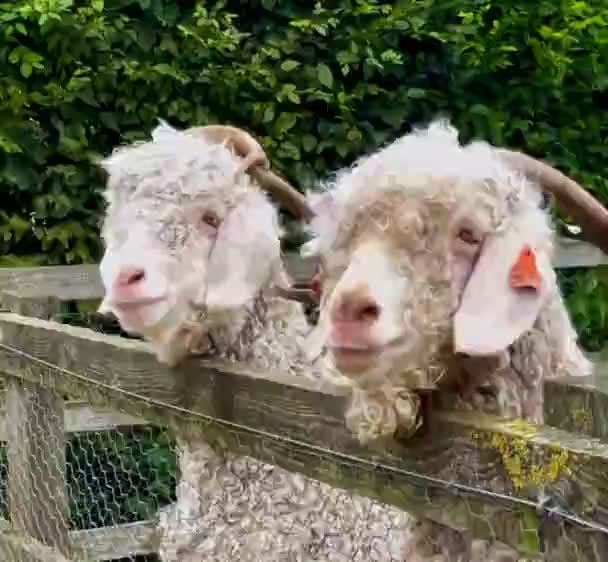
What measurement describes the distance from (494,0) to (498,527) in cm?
490

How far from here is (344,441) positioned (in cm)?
230

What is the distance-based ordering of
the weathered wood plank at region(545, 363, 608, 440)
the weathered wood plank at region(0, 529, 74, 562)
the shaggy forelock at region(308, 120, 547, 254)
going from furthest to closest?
1. the weathered wood plank at region(0, 529, 74, 562)
2. the weathered wood plank at region(545, 363, 608, 440)
3. the shaggy forelock at region(308, 120, 547, 254)

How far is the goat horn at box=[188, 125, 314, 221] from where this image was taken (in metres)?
3.27

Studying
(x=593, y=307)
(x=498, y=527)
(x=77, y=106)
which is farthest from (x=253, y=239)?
(x=593, y=307)

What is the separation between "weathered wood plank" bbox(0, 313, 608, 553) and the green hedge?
2.10 meters

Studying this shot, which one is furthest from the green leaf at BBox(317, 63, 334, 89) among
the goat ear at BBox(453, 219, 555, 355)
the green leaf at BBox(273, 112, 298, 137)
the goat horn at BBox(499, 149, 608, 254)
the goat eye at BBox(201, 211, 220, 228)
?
the goat ear at BBox(453, 219, 555, 355)

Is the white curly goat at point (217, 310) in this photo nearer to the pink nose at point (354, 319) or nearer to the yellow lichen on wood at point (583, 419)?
the yellow lichen on wood at point (583, 419)

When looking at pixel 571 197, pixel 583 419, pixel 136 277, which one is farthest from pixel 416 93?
pixel 571 197

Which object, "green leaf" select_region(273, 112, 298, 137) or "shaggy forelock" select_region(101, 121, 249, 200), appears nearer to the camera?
"shaggy forelock" select_region(101, 121, 249, 200)

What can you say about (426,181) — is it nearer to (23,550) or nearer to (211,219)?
(211,219)

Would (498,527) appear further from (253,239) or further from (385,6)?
(385,6)

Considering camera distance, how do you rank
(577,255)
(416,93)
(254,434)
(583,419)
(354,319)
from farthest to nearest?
1. (416,93)
2. (577,255)
3. (583,419)
4. (254,434)
5. (354,319)

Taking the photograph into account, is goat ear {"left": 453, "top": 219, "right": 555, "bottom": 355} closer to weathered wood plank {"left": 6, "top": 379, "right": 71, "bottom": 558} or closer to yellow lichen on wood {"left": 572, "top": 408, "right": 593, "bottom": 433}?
yellow lichen on wood {"left": 572, "top": 408, "right": 593, "bottom": 433}

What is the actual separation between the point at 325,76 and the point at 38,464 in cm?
252
